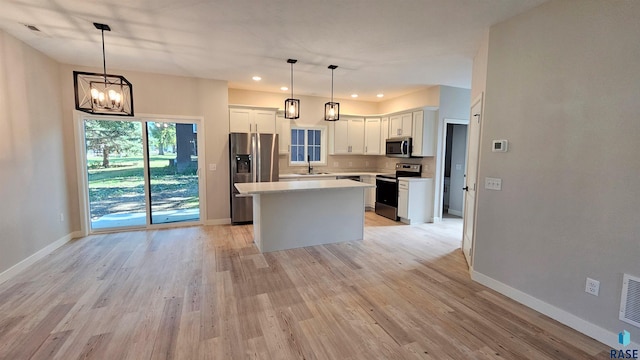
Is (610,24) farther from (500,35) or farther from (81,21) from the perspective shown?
(81,21)

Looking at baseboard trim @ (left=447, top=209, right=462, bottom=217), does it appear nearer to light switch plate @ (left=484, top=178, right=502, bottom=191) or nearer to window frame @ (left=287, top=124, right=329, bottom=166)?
window frame @ (left=287, top=124, right=329, bottom=166)

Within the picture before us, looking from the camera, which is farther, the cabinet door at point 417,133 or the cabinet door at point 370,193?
the cabinet door at point 370,193

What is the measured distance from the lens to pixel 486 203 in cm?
305

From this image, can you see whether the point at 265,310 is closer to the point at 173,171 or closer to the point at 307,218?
the point at 307,218

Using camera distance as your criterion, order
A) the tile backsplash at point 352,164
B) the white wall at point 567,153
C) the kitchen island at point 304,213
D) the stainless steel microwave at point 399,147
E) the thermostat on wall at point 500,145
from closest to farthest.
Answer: the white wall at point 567,153 → the thermostat on wall at point 500,145 → the kitchen island at point 304,213 → the stainless steel microwave at point 399,147 → the tile backsplash at point 352,164

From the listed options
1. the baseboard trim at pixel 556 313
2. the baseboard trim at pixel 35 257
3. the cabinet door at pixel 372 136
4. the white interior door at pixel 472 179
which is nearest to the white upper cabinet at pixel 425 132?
the cabinet door at pixel 372 136

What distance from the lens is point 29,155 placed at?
3.60 meters

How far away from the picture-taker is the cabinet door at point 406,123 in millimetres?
5961

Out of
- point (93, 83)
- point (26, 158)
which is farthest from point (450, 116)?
point (26, 158)

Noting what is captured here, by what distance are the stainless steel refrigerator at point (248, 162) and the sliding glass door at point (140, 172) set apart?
717 millimetres

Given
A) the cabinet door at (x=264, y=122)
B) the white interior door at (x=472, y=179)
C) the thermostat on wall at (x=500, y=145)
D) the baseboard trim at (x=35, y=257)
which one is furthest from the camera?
the cabinet door at (x=264, y=122)

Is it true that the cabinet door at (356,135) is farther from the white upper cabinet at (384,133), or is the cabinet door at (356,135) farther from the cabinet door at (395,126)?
the cabinet door at (395,126)

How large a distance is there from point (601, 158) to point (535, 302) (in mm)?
1377

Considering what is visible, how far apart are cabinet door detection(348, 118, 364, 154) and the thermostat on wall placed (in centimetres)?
428
